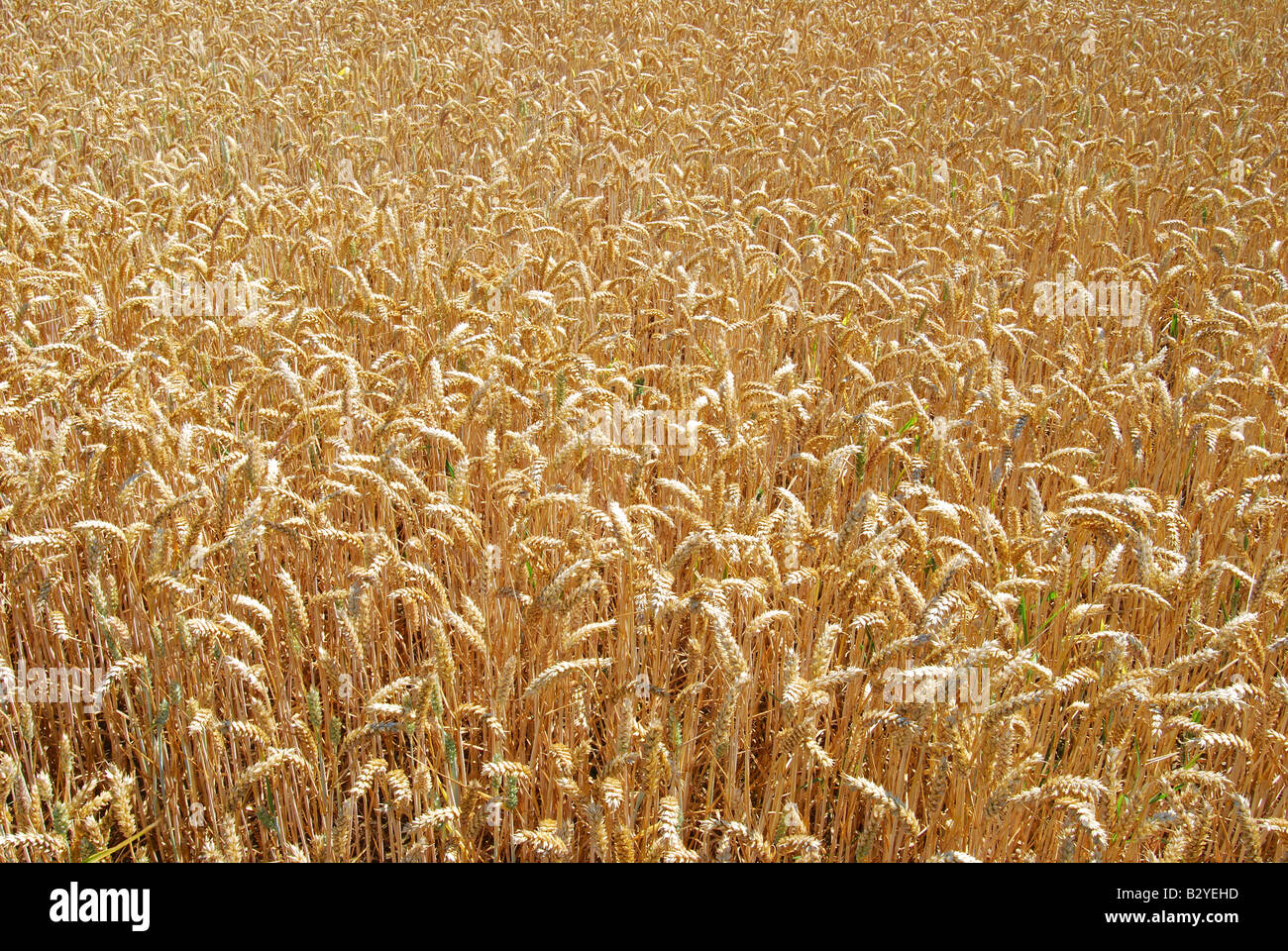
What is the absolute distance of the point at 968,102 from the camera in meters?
5.66

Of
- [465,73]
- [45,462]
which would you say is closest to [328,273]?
[45,462]

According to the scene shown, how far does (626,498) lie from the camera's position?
226 centimetres

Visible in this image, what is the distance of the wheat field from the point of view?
1478mm

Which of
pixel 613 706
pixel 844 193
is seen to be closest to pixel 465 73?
pixel 844 193

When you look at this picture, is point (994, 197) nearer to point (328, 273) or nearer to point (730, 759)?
point (328, 273)

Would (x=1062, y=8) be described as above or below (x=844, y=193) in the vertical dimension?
above

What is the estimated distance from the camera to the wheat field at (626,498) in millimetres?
1478

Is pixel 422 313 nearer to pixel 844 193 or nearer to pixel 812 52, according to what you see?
pixel 844 193

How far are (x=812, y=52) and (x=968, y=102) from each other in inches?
50.6

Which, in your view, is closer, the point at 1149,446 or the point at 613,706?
the point at 613,706

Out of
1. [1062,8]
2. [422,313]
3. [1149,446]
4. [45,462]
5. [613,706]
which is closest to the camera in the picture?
[613,706]

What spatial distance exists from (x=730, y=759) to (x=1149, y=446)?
1610mm
